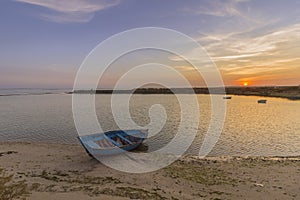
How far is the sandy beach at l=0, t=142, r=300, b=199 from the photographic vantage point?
9941 mm

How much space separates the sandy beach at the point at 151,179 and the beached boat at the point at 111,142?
92 cm

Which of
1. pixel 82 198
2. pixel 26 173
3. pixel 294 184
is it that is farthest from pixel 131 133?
pixel 294 184

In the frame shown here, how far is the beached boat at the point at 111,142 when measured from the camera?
1563 centimetres

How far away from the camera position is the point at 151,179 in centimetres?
1198

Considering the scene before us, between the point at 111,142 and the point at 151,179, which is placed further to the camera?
the point at 111,142

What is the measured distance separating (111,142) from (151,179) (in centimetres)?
674

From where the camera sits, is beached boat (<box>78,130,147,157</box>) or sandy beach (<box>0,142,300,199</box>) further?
beached boat (<box>78,130,147,157</box>)

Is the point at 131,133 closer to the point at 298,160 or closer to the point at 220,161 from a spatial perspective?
the point at 220,161

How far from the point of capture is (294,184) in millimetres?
11336

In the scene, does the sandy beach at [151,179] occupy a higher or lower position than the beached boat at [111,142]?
lower

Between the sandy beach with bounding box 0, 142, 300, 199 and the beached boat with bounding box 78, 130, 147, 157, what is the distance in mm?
921

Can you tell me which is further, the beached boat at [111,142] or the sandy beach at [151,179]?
the beached boat at [111,142]

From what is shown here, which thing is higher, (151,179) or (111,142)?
(111,142)

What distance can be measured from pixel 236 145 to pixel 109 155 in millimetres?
11459
